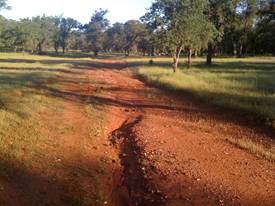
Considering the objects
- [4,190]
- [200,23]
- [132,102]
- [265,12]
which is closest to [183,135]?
[4,190]

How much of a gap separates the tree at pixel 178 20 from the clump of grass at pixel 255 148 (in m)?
26.5

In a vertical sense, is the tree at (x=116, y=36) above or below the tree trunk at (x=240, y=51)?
above

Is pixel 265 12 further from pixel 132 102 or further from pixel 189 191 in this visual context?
pixel 189 191

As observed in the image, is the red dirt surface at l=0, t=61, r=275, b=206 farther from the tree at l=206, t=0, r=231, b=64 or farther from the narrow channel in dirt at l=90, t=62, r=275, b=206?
the tree at l=206, t=0, r=231, b=64

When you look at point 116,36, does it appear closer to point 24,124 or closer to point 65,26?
point 65,26

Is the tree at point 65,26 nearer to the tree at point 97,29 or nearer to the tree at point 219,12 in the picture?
the tree at point 97,29

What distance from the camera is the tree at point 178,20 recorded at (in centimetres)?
3784

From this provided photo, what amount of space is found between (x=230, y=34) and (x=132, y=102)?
61.3m

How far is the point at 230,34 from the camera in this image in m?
76.9

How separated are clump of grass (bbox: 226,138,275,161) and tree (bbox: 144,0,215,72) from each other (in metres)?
26.5

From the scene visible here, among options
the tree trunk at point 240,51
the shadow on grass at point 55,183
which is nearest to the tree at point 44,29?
the tree trunk at point 240,51

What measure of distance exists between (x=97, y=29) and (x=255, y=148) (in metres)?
99.8

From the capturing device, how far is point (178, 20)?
38.1 meters

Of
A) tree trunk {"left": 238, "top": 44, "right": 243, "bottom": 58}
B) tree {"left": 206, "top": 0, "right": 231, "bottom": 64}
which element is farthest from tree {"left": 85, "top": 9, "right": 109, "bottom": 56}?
tree {"left": 206, "top": 0, "right": 231, "bottom": 64}
